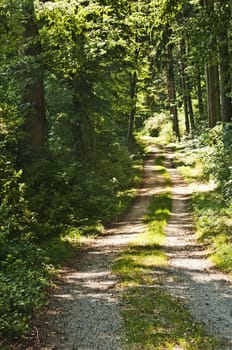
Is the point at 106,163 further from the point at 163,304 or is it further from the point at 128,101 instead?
the point at 163,304

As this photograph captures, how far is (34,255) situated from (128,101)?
18666 mm

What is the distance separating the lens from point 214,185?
19078mm

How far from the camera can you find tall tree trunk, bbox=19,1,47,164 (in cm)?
1451

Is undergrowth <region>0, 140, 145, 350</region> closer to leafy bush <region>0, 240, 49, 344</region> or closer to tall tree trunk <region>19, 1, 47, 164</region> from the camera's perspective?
leafy bush <region>0, 240, 49, 344</region>

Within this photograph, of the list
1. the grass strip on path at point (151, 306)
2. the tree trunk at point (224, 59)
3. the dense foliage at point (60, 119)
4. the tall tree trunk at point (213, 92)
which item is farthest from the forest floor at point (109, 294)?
the tall tree trunk at point (213, 92)

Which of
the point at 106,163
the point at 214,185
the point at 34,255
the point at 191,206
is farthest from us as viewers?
the point at 106,163

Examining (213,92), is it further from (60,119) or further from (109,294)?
(109,294)

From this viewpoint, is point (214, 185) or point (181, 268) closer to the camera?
point (181, 268)

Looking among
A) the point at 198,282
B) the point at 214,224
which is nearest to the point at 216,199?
the point at 214,224

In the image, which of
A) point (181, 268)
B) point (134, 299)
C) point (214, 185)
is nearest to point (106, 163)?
point (214, 185)

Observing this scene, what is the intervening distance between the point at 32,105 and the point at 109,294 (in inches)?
330

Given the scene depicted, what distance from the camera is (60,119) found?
18.9 meters

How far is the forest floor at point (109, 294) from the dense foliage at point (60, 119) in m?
0.49

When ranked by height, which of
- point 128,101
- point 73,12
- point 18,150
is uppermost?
point 73,12
